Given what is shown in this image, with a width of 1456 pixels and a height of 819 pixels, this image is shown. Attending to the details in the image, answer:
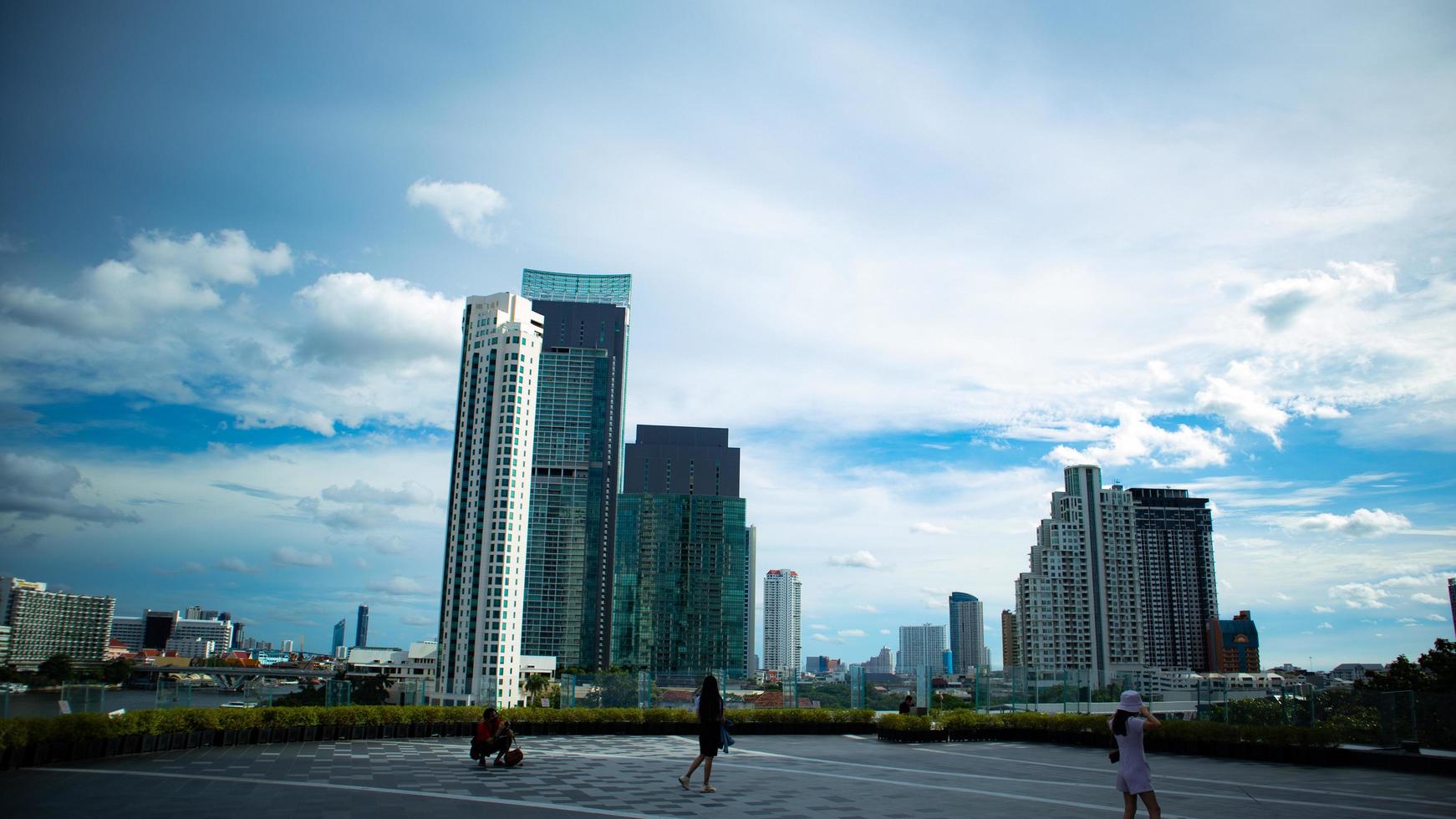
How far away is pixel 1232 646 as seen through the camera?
166375 millimetres

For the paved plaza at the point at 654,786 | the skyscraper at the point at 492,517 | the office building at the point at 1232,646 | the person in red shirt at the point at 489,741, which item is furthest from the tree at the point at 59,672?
the office building at the point at 1232,646

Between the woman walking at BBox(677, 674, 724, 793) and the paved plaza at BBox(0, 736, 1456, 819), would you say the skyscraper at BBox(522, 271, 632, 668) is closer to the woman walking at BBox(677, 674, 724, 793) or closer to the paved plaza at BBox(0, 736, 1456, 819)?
the paved plaza at BBox(0, 736, 1456, 819)

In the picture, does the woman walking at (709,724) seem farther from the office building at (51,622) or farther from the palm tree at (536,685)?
the palm tree at (536,685)

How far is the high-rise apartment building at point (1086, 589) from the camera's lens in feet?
409

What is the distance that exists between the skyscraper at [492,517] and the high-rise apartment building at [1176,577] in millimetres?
114611

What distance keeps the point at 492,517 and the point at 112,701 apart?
90264 mm

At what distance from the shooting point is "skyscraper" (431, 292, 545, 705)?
10219 cm

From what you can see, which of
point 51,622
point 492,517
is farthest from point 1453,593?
point 51,622

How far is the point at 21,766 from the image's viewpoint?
13.1 m

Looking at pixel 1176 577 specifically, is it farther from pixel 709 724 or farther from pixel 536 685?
pixel 709 724

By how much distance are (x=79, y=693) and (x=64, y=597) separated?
108 meters

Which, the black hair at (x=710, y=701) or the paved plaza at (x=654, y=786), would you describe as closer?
the paved plaza at (x=654, y=786)

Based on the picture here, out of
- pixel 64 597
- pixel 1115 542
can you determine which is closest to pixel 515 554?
pixel 64 597

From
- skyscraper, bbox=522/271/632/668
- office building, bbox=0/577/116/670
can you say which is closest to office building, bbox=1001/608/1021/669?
skyscraper, bbox=522/271/632/668
